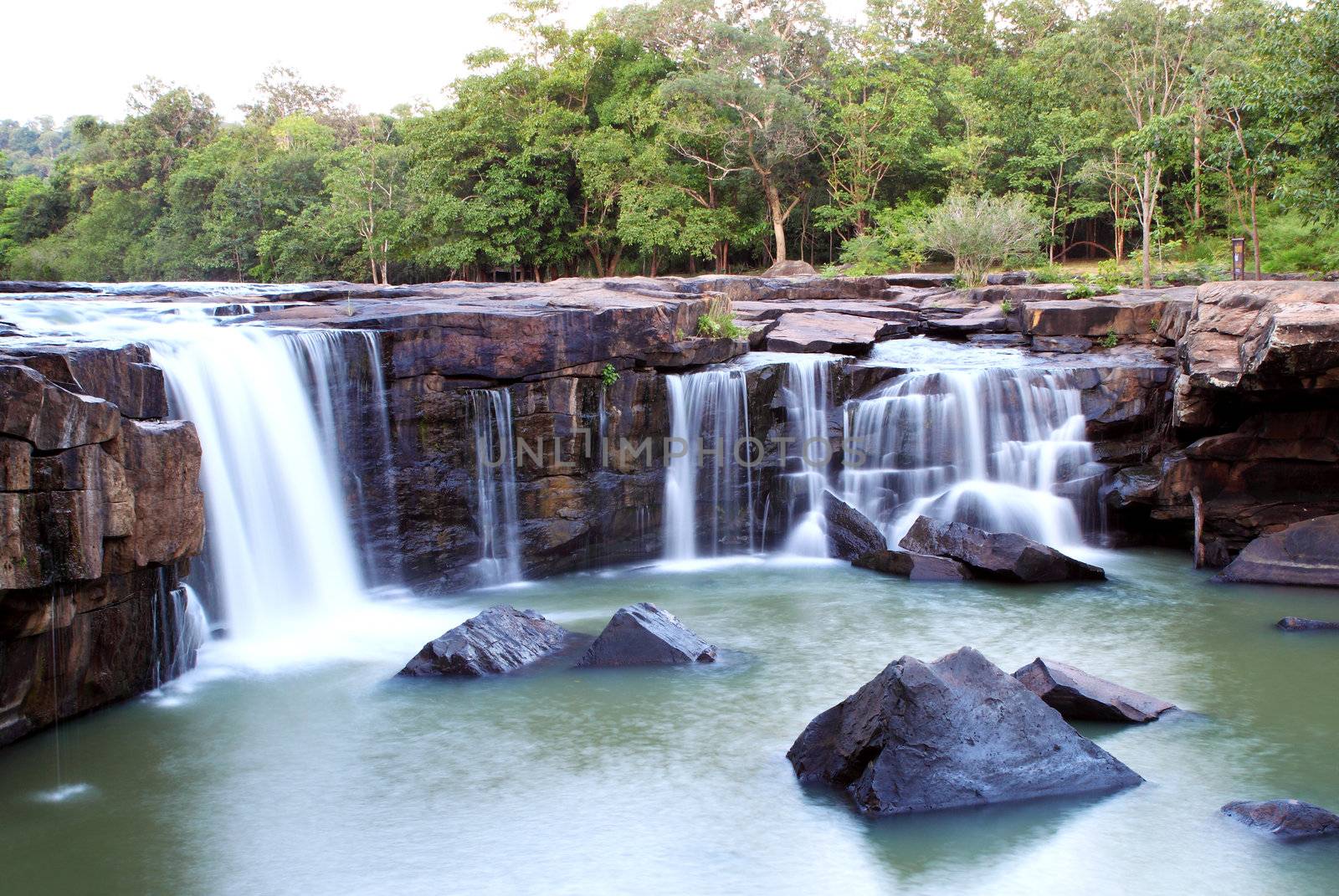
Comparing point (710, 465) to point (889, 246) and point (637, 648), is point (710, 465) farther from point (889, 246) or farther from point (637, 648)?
point (889, 246)

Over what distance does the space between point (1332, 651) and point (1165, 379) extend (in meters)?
6.36

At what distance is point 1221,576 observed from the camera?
1316 centimetres

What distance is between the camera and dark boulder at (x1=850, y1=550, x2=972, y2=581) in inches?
521

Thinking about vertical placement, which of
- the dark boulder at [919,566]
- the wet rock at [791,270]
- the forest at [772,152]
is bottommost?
the dark boulder at [919,566]

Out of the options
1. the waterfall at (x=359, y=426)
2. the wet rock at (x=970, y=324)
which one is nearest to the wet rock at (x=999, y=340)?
the wet rock at (x=970, y=324)

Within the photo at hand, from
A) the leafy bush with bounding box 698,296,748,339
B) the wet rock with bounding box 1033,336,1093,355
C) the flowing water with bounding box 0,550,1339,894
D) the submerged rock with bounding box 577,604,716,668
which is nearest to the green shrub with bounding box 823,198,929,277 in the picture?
the wet rock with bounding box 1033,336,1093,355

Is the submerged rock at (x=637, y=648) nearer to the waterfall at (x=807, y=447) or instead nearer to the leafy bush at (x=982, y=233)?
the waterfall at (x=807, y=447)

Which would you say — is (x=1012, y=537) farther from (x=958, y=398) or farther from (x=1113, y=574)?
(x=958, y=398)

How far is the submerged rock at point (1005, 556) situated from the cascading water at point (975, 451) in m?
1.55

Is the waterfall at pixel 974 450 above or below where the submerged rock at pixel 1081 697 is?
above

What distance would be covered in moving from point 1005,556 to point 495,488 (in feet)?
21.1

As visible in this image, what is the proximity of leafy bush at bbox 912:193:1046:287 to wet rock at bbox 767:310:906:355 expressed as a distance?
11122 mm

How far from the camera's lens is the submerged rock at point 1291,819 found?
20.9ft

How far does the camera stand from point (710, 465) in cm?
1536
